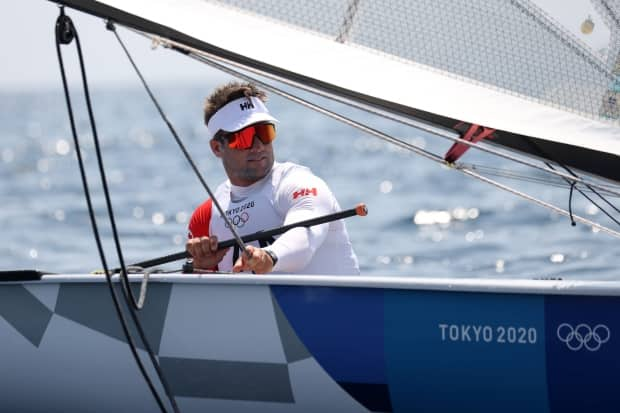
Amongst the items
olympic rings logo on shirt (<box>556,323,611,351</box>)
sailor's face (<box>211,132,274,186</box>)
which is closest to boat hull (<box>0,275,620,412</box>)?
olympic rings logo on shirt (<box>556,323,611,351</box>)

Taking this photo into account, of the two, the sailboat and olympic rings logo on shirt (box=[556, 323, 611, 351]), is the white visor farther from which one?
olympic rings logo on shirt (box=[556, 323, 611, 351])

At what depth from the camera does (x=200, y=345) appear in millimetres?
3027

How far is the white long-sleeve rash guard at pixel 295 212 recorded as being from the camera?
3.18m

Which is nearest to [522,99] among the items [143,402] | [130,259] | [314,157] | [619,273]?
[143,402]

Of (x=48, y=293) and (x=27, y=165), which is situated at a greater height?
(x=27, y=165)

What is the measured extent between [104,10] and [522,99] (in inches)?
41.4

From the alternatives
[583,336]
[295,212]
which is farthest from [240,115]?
[583,336]

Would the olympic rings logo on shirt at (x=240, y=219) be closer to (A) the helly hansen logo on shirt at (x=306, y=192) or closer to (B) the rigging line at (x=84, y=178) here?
(A) the helly hansen logo on shirt at (x=306, y=192)

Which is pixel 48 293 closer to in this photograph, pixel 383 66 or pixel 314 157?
pixel 383 66

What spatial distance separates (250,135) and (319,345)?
0.68 m

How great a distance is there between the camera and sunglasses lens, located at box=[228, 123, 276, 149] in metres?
3.32

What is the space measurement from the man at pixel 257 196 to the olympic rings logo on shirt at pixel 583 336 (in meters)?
0.71

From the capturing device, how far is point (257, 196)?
3334 mm

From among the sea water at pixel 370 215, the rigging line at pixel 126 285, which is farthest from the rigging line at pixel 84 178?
the sea water at pixel 370 215
